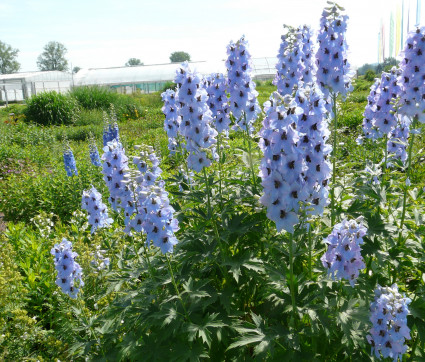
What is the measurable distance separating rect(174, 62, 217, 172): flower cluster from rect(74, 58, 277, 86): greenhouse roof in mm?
40496

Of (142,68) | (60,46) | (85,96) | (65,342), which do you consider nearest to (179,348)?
(65,342)

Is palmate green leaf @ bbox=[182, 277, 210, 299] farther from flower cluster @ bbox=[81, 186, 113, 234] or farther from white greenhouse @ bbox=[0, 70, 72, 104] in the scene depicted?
white greenhouse @ bbox=[0, 70, 72, 104]

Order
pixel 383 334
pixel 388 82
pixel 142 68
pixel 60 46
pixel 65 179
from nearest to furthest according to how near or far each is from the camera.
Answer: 1. pixel 383 334
2. pixel 388 82
3. pixel 65 179
4. pixel 142 68
5. pixel 60 46

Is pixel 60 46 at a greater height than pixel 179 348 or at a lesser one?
greater

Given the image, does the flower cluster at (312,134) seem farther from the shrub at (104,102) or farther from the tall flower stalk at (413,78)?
the shrub at (104,102)

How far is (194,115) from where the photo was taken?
11.0ft

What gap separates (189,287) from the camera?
2695mm

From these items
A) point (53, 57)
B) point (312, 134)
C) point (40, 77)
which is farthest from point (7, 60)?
point (312, 134)

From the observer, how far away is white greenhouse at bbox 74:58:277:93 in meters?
43.3

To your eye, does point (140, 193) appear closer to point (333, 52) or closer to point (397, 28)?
point (333, 52)

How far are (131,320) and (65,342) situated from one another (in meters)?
1.31

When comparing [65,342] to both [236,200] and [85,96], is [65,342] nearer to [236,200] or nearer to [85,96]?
[236,200]

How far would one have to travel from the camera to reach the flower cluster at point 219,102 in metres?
4.00

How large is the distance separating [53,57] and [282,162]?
118m
